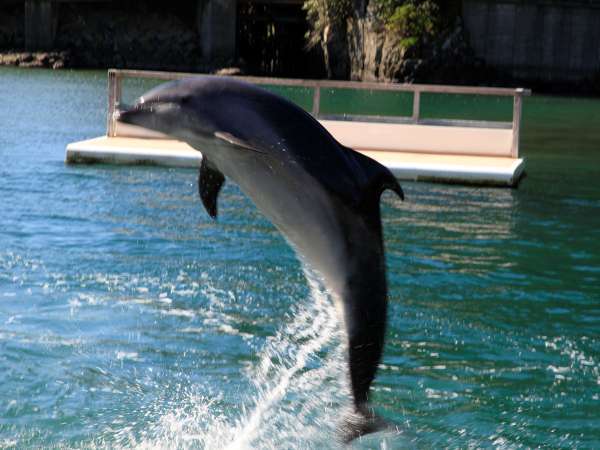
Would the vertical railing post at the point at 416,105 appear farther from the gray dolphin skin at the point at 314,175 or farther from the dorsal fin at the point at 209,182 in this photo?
the gray dolphin skin at the point at 314,175

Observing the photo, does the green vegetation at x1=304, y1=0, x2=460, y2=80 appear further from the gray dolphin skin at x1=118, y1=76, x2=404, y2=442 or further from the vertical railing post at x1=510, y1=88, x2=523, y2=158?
the gray dolphin skin at x1=118, y1=76, x2=404, y2=442

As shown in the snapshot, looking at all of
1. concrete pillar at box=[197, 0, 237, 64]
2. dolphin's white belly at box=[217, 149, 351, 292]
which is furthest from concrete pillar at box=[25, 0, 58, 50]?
dolphin's white belly at box=[217, 149, 351, 292]

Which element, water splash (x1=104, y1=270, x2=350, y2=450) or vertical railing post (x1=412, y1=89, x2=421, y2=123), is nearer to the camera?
water splash (x1=104, y1=270, x2=350, y2=450)

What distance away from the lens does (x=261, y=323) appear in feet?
28.1

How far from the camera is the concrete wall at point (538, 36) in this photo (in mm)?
50344

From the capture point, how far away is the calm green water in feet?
21.5

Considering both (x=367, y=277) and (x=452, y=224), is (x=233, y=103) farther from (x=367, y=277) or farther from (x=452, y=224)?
(x=452, y=224)

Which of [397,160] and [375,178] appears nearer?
[375,178]

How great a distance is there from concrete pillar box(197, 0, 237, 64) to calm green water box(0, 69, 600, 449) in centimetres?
4266

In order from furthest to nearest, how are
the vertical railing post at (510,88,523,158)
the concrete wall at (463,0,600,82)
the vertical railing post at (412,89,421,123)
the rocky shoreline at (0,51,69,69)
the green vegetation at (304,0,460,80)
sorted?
the rocky shoreline at (0,51,69,69), the concrete wall at (463,0,600,82), the green vegetation at (304,0,460,80), the vertical railing post at (412,89,421,123), the vertical railing post at (510,88,523,158)

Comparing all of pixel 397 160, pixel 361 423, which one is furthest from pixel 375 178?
pixel 397 160

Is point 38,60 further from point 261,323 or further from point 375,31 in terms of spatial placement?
point 261,323

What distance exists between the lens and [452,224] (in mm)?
12992

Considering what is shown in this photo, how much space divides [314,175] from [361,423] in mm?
1070
